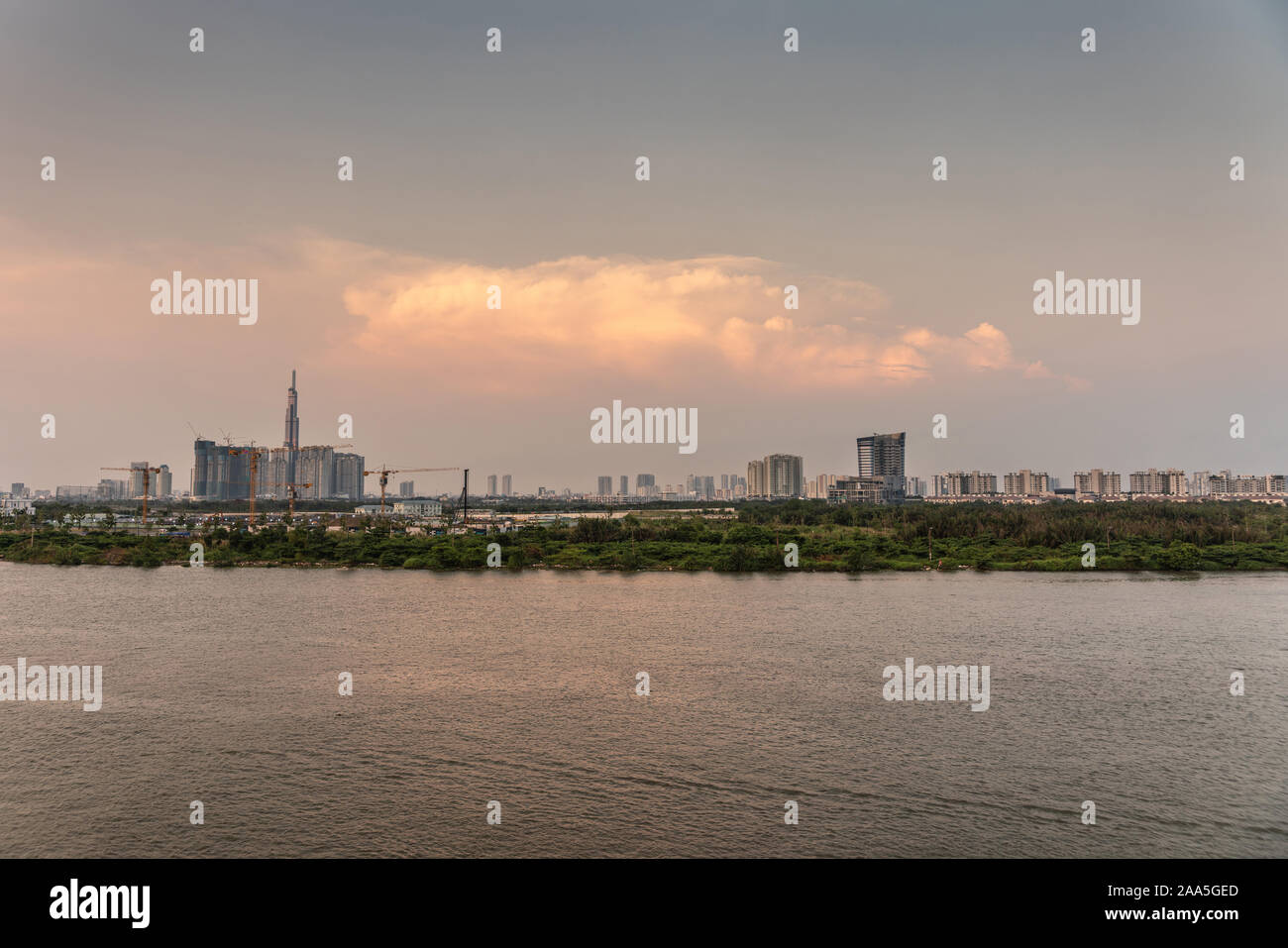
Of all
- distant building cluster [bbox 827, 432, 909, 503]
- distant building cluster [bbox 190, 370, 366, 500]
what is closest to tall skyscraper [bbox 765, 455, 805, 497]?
distant building cluster [bbox 827, 432, 909, 503]

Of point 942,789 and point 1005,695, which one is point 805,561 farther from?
point 942,789

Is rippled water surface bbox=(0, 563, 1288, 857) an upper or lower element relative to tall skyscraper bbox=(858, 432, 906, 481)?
lower

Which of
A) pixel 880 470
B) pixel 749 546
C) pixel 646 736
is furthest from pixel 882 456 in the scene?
pixel 646 736

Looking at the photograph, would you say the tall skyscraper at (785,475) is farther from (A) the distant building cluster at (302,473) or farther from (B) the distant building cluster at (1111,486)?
(A) the distant building cluster at (302,473)

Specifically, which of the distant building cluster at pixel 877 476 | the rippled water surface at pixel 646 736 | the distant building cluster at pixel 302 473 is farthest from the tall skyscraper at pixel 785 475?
the rippled water surface at pixel 646 736

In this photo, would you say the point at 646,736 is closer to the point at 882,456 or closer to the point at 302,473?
the point at 882,456

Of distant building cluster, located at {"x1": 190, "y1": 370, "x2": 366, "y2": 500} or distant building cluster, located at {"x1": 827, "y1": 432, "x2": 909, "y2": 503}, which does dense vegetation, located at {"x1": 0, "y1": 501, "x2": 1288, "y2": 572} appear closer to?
distant building cluster, located at {"x1": 827, "y1": 432, "x2": 909, "y2": 503}
